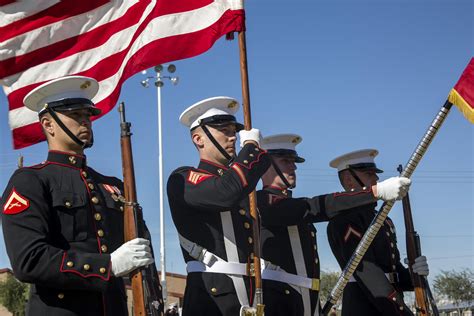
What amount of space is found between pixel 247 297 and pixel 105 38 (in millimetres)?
2581

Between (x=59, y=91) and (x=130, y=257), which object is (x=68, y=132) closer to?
(x=59, y=91)

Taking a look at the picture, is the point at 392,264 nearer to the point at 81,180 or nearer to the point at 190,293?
the point at 190,293

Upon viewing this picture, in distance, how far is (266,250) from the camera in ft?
22.2

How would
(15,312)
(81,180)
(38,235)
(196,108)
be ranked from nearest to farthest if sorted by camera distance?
(38,235), (81,180), (196,108), (15,312)

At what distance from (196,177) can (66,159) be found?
1.15 m

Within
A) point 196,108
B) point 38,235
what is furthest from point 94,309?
point 196,108

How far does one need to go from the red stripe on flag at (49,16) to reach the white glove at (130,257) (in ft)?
8.83

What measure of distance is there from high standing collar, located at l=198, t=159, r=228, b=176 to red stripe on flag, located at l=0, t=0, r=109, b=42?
173cm

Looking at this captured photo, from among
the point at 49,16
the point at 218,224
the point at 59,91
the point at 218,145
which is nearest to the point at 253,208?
the point at 218,224

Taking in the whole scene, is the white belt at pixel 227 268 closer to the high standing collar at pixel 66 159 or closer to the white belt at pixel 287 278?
the white belt at pixel 287 278

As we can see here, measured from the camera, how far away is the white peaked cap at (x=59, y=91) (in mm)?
5391

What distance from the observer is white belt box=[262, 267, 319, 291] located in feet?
21.5

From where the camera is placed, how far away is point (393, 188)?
607cm

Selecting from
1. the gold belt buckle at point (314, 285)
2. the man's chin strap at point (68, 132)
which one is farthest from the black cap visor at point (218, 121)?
the gold belt buckle at point (314, 285)
